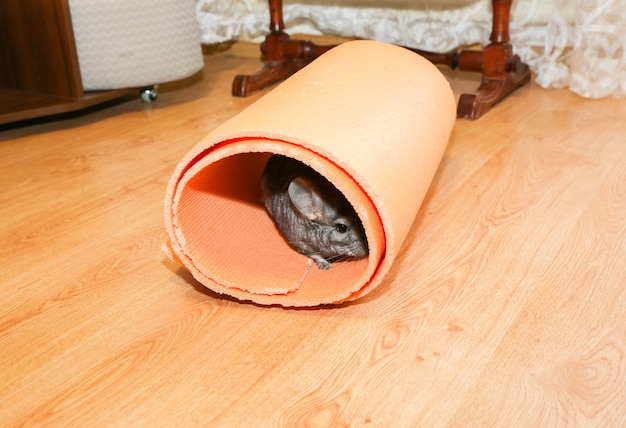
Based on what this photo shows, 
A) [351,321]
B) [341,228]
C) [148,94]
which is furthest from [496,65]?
[351,321]

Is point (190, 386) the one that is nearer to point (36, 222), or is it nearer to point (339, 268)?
point (339, 268)

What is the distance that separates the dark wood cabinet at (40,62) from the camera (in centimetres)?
225

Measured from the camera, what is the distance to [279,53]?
116 inches

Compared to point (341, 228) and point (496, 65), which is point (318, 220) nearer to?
point (341, 228)

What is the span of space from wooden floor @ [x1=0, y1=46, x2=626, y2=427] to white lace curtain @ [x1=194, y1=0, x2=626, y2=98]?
716 millimetres

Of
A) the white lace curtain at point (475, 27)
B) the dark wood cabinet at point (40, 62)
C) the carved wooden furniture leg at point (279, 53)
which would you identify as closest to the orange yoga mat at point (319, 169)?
the dark wood cabinet at point (40, 62)

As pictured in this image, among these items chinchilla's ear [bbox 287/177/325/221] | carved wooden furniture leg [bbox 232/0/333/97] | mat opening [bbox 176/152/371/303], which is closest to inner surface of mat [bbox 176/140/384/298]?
mat opening [bbox 176/152/371/303]

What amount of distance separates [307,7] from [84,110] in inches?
48.2

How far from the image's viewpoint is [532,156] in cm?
196

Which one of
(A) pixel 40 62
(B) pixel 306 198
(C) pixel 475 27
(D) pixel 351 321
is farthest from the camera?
(C) pixel 475 27

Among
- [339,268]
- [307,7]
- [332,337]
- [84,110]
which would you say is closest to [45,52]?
[84,110]

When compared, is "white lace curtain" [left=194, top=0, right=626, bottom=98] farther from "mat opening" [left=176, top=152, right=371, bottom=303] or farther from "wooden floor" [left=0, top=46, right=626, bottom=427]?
"mat opening" [left=176, top=152, right=371, bottom=303]

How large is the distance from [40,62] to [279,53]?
39.7 inches

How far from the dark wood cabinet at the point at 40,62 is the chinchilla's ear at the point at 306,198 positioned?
4.26ft
